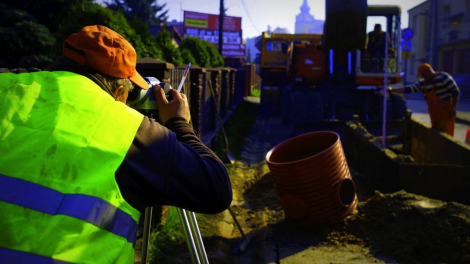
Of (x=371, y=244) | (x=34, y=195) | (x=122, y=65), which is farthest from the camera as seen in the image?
(x=371, y=244)

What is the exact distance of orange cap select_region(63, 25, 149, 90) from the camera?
1.78 m

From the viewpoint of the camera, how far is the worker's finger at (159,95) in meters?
2.05

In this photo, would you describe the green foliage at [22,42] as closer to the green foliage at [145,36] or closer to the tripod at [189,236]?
the green foliage at [145,36]

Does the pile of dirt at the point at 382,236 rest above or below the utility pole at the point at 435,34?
below

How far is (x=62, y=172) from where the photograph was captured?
1.44 m

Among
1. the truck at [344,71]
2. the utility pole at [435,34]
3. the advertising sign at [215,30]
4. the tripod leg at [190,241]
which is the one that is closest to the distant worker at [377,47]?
the truck at [344,71]

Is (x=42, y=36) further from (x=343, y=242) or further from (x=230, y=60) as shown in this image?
(x=230, y=60)

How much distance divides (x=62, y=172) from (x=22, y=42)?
13.8 m

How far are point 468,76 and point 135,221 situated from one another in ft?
107

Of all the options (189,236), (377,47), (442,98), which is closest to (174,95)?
(189,236)

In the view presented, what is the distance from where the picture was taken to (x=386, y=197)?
529cm

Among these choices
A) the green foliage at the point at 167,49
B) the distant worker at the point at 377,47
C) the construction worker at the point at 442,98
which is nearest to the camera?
the construction worker at the point at 442,98

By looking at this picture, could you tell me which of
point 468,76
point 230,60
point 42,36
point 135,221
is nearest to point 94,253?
point 135,221

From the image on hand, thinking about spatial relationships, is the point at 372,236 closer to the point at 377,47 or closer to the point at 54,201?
the point at 54,201
